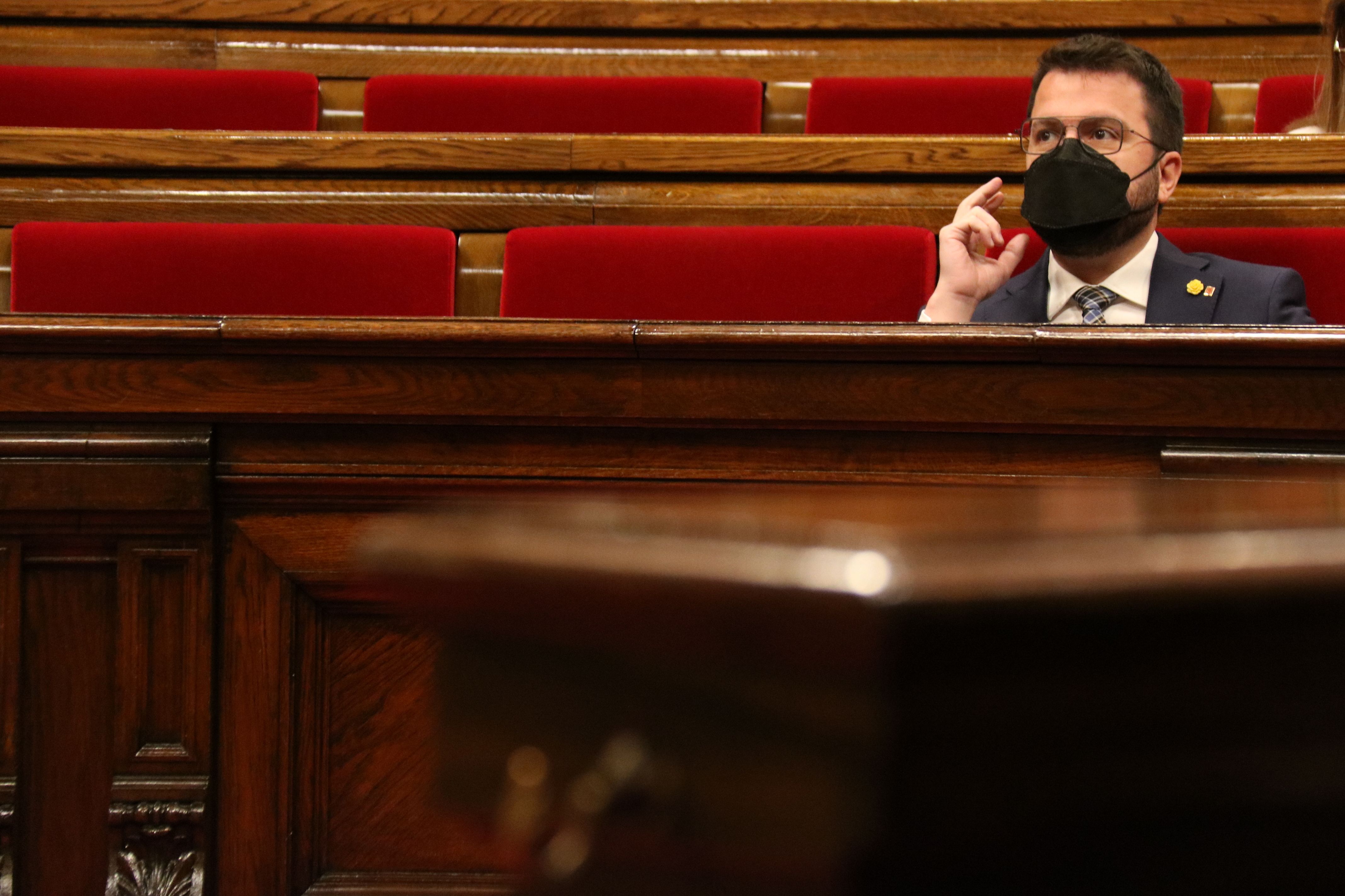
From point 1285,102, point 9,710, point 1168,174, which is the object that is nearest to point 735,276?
point 1168,174

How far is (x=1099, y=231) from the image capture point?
1.32ft

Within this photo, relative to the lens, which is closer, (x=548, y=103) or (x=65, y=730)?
(x=65, y=730)

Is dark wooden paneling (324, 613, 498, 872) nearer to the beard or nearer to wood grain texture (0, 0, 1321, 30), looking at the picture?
the beard

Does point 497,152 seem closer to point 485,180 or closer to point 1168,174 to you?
point 485,180

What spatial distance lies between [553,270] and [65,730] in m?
0.24

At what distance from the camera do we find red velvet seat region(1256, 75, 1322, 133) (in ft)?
1.98

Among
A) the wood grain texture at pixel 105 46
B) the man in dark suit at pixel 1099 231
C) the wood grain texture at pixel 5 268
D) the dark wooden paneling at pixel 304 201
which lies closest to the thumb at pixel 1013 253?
the man in dark suit at pixel 1099 231

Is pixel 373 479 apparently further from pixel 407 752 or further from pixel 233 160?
pixel 233 160

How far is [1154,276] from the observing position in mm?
407

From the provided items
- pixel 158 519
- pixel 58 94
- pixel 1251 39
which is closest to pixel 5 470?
pixel 158 519

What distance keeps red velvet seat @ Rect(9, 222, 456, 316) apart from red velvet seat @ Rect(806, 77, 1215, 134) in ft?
1.00

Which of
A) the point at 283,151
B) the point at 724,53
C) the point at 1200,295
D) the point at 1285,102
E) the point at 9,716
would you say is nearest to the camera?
the point at 9,716

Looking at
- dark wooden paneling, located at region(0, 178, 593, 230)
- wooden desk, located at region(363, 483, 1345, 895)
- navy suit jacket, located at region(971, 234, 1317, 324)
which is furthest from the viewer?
dark wooden paneling, located at region(0, 178, 593, 230)

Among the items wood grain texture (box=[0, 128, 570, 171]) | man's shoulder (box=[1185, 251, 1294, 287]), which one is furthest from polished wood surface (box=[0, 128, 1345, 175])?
man's shoulder (box=[1185, 251, 1294, 287])
